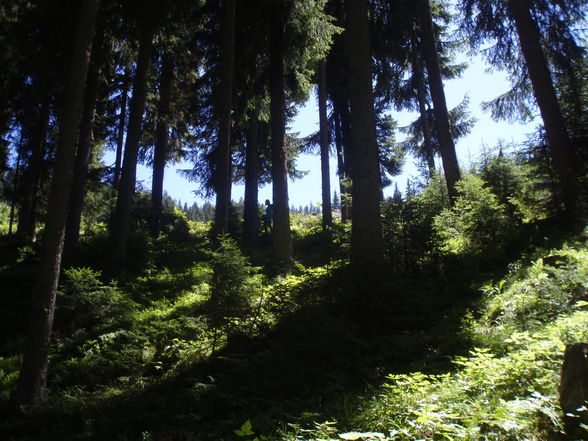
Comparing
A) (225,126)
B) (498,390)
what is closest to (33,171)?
(225,126)

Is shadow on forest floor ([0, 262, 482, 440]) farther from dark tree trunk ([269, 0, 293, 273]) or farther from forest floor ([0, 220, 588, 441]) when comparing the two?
dark tree trunk ([269, 0, 293, 273])

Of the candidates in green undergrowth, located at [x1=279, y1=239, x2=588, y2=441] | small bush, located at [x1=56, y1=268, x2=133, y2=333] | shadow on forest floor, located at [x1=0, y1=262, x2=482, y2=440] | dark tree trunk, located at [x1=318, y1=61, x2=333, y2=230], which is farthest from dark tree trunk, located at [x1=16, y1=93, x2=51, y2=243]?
green undergrowth, located at [x1=279, y1=239, x2=588, y2=441]

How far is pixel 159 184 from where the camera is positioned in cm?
1955

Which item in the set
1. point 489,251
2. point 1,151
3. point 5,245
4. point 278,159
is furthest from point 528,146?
point 1,151

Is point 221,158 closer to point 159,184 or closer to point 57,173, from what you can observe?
point 57,173

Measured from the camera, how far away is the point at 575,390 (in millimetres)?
2549

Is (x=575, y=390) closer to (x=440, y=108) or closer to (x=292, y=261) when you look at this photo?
(x=292, y=261)

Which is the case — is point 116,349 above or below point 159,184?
below

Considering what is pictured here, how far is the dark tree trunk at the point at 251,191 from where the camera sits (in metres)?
16.6

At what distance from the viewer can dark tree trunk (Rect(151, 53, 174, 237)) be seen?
15609mm

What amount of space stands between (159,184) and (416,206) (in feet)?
49.2

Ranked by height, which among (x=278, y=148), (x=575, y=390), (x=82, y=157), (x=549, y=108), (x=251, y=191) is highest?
(x=251, y=191)

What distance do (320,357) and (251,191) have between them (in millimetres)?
13284

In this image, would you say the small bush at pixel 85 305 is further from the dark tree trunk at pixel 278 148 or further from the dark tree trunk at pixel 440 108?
the dark tree trunk at pixel 440 108
